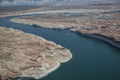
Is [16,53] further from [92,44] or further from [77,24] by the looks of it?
[77,24]

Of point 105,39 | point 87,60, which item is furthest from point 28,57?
point 105,39

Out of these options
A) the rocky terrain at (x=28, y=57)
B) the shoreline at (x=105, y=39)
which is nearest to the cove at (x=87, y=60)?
the shoreline at (x=105, y=39)

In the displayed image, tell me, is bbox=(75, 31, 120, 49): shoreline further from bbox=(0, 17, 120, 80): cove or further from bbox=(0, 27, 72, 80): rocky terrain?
bbox=(0, 27, 72, 80): rocky terrain

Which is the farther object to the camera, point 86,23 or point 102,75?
point 86,23

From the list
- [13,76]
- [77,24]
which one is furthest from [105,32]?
[13,76]

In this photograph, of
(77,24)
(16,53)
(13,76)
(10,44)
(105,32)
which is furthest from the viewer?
(77,24)

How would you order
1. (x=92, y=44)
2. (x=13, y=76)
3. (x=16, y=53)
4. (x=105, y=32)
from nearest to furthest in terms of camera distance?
(x=13, y=76)
(x=16, y=53)
(x=92, y=44)
(x=105, y=32)

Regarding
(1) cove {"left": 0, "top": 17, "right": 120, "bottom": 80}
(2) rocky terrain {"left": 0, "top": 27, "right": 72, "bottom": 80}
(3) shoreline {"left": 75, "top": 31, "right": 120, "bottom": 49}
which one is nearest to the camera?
(1) cove {"left": 0, "top": 17, "right": 120, "bottom": 80}

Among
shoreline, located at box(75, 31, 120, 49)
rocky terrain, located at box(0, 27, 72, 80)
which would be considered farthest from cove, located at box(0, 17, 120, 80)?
rocky terrain, located at box(0, 27, 72, 80)
